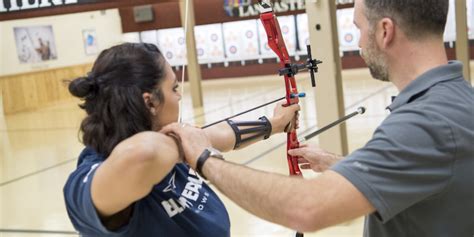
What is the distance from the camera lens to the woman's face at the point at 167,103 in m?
1.34

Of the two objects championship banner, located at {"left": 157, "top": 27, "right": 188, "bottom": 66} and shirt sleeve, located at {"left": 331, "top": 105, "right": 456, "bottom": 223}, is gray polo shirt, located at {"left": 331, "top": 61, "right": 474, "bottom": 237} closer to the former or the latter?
shirt sleeve, located at {"left": 331, "top": 105, "right": 456, "bottom": 223}

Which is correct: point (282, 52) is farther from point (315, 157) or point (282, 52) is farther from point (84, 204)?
point (84, 204)

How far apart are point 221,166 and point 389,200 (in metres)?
0.36

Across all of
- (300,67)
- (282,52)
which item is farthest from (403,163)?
(282,52)

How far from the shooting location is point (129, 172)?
107cm

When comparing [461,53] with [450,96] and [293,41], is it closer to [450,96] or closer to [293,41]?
[450,96]

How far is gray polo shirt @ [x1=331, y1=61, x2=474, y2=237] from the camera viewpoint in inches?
39.8

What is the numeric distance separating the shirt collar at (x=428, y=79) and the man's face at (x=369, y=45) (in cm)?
9

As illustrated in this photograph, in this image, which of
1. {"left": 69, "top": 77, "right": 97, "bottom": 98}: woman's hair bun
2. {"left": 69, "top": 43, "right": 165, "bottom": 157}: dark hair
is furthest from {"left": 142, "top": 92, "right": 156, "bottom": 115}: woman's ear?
{"left": 69, "top": 77, "right": 97, "bottom": 98}: woman's hair bun

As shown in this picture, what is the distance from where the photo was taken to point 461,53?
616 cm

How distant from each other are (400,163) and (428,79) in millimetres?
210

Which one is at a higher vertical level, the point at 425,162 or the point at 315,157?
the point at 425,162

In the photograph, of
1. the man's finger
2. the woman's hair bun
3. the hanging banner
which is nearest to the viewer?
the woman's hair bun

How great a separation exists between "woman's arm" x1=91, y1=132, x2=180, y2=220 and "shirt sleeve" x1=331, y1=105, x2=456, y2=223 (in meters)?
0.36
